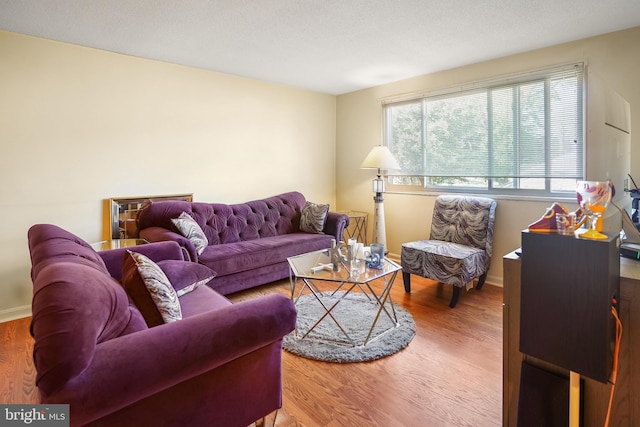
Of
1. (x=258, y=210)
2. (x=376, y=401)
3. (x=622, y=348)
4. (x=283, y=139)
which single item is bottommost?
(x=376, y=401)

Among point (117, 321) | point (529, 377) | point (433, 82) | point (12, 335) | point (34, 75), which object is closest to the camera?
point (117, 321)

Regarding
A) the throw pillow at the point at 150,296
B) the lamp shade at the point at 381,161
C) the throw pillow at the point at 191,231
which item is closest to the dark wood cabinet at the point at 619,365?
the throw pillow at the point at 150,296

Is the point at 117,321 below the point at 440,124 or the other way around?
below

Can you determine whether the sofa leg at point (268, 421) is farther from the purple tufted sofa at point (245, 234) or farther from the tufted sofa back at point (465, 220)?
the tufted sofa back at point (465, 220)

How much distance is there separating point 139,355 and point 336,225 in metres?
3.13

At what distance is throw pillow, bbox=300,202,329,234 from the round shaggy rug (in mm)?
1155

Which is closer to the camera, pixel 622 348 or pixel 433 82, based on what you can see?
pixel 622 348

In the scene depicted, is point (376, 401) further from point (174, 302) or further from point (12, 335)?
point (12, 335)

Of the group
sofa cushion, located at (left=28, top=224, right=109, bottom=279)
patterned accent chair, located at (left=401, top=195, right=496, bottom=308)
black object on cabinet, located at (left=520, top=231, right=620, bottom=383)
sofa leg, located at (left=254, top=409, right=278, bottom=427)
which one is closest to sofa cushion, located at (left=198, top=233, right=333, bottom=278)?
patterned accent chair, located at (left=401, top=195, right=496, bottom=308)

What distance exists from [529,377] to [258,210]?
3191mm

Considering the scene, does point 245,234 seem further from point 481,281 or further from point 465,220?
point 481,281

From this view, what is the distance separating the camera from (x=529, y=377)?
51.6 inches

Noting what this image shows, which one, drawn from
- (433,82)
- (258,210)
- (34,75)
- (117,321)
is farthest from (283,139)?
(117,321)

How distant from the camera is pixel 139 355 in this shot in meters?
1.04
